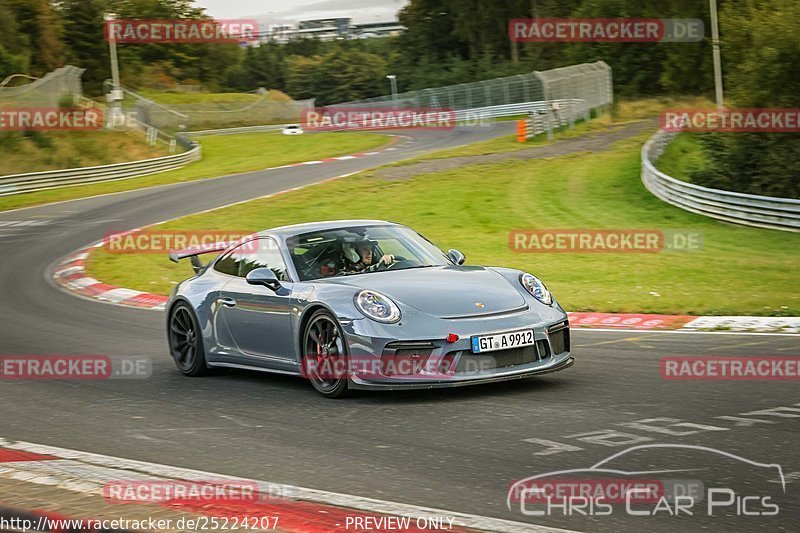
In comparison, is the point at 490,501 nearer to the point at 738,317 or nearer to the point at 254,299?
the point at 254,299

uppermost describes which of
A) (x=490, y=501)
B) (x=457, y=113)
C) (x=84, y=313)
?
(x=490, y=501)

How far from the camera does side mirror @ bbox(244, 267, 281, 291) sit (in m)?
8.52

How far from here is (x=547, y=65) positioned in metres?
87.2

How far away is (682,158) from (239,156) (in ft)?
69.5

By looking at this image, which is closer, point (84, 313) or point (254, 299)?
point (254, 299)

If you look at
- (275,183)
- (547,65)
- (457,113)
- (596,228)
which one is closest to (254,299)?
(596,228)

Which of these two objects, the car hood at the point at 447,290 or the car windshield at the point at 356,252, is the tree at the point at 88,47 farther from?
the car hood at the point at 447,290

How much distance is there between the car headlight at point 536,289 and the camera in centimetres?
A: 836

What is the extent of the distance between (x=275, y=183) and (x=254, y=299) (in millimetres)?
25643
